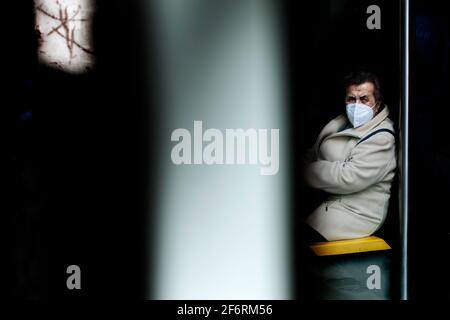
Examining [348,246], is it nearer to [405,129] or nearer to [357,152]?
[357,152]

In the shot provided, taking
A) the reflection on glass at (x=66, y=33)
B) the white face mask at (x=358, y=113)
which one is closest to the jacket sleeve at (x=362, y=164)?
the white face mask at (x=358, y=113)

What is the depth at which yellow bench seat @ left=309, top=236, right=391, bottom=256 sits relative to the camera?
8.21 ft

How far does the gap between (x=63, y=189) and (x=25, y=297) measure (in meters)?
0.61

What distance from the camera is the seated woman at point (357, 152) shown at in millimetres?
2482

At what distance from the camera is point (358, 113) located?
2.49 m

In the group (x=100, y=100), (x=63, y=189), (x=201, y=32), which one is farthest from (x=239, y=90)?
A: (x=63, y=189)

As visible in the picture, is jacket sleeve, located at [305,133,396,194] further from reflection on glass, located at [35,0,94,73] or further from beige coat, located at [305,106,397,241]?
reflection on glass, located at [35,0,94,73]

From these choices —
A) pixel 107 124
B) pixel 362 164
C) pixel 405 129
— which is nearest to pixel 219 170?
pixel 107 124

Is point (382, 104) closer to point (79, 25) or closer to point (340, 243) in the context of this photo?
point (340, 243)

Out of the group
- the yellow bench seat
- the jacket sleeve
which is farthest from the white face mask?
the yellow bench seat

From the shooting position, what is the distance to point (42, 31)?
96.3 inches

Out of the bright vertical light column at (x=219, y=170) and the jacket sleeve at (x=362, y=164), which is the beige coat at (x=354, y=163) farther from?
the bright vertical light column at (x=219, y=170)

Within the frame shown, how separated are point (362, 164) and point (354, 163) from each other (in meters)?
0.04

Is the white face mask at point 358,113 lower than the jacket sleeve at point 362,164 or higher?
higher
